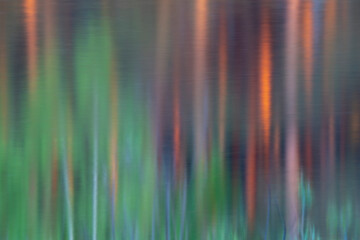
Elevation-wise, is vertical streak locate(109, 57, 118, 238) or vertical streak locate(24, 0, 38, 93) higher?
vertical streak locate(24, 0, 38, 93)

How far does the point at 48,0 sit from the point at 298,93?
2.27 ft

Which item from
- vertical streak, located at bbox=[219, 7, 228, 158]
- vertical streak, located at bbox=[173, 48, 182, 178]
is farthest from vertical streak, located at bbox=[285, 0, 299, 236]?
vertical streak, located at bbox=[173, 48, 182, 178]

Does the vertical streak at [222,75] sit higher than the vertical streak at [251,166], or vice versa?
the vertical streak at [222,75]

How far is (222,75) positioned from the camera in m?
1.24

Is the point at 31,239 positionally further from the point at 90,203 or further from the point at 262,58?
the point at 262,58

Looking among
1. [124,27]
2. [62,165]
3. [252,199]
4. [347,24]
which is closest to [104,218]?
[62,165]

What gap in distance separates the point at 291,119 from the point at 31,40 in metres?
0.70

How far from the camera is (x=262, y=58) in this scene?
4.09 ft

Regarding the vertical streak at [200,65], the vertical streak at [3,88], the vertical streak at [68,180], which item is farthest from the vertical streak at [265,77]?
the vertical streak at [3,88]

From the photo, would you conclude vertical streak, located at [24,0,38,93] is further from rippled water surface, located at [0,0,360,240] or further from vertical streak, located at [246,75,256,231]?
vertical streak, located at [246,75,256,231]

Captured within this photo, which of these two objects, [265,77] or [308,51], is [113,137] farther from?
[308,51]

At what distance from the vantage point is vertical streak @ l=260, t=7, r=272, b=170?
1236 mm

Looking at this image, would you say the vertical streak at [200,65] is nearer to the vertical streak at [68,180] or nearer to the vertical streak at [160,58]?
the vertical streak at [160,58]

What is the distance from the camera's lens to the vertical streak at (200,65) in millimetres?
1233
